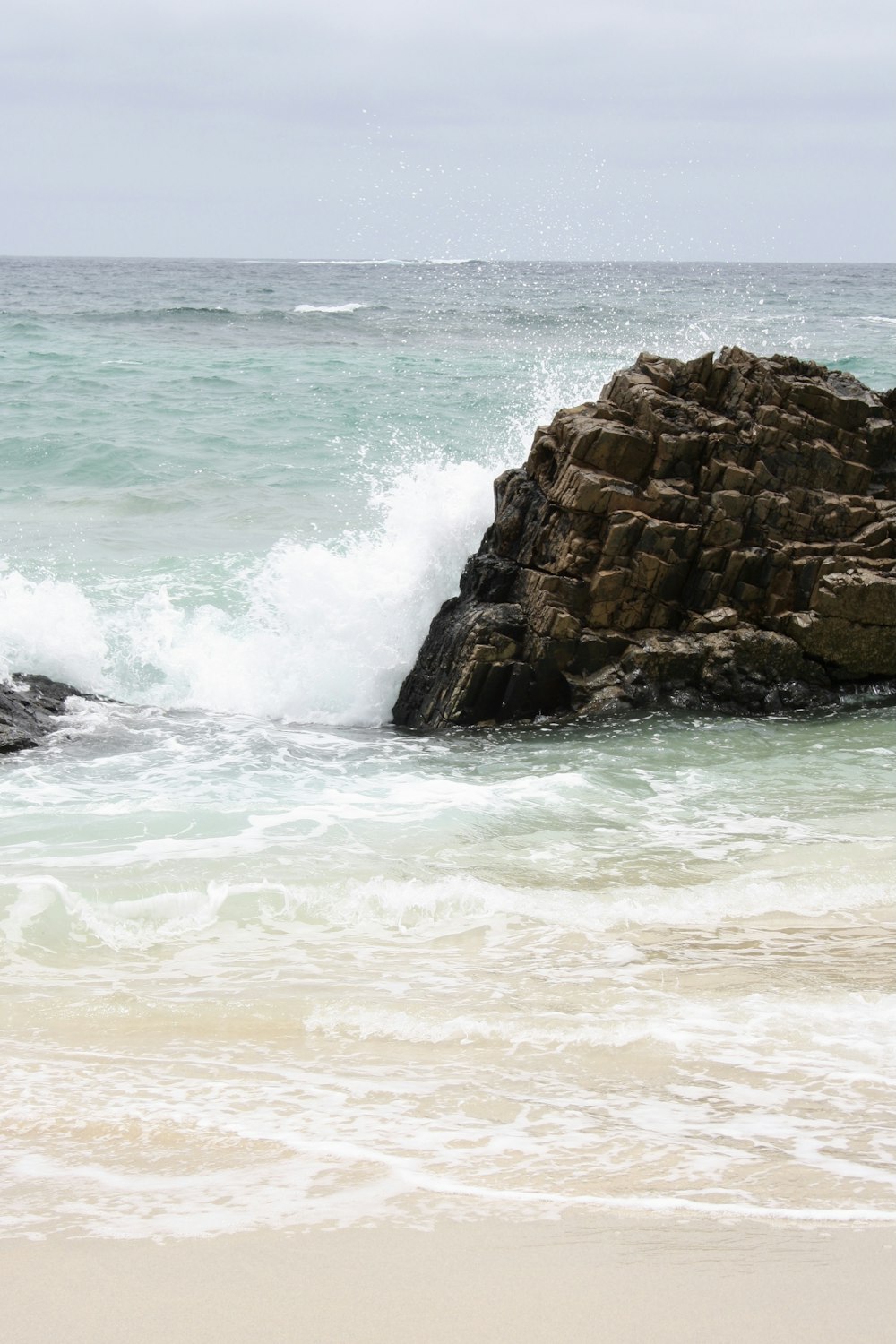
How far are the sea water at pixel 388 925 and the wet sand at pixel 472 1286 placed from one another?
0.11m

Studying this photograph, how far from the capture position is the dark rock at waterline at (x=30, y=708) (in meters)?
7.34

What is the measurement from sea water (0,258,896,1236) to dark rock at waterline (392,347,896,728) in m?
0.36

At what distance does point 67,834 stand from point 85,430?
1169 centimetres

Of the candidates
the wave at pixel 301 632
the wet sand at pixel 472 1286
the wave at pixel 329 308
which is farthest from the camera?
the wave at pixel 329 308

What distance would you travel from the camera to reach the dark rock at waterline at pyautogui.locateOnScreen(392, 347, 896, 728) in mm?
7961

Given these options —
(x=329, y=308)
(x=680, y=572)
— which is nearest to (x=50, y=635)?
(x=680, y=572)

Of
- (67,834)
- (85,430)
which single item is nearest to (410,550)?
(67,834)

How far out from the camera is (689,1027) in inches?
152

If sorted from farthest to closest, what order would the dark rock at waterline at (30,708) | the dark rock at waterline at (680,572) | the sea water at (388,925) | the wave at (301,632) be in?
the wave at (301,632), the dark rock at waterline at (680,572), the dark rock at waterline at (30,708), the sea water at (388,925)

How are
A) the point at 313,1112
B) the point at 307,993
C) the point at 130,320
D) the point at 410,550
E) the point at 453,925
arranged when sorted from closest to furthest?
the point at 313,1112
the point at 307,993
the point at 453,925
the point at 410,550
the point at 130,320

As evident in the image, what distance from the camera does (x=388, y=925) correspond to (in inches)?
192

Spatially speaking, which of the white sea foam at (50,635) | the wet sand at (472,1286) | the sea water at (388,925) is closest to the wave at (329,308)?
the sea water at (388,925)

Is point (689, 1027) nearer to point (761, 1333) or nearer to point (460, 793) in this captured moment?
point (761, 1333)

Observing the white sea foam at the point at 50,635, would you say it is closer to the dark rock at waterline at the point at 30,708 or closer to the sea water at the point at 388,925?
the sea water at the point at 388,925
